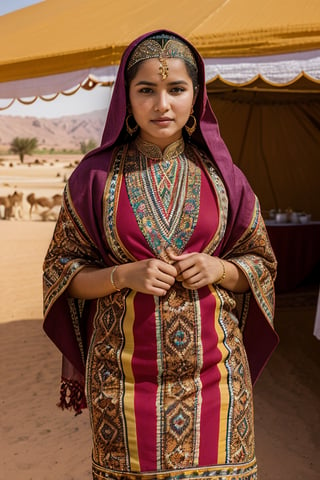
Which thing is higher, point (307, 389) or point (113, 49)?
point (113, 49)

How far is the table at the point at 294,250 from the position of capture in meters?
6.66

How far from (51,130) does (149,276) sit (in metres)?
80.0

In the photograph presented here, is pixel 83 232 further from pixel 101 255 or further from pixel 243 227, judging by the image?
pixel 243 227

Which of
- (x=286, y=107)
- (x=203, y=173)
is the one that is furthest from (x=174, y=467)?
(x=286, y=107)

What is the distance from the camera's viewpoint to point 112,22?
436cm

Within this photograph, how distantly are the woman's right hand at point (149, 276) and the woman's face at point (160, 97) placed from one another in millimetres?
372

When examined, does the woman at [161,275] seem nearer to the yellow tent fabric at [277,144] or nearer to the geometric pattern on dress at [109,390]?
the geometric pattern on dress at [109,390]

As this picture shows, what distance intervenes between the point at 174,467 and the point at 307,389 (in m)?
3.17

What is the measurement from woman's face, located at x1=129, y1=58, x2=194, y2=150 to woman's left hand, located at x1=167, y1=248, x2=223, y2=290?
35 cm

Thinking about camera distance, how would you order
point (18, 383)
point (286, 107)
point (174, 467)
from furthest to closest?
point (286, 107)
point (18, 383)
point (174, 467)

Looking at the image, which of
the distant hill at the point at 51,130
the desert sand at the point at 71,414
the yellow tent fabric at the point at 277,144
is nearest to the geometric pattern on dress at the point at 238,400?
the desert sand at the point at 71,414

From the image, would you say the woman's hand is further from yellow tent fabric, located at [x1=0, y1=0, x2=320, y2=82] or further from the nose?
yellow tent fabric, located at [x1=0, y1=0, x2=320, y2=82]

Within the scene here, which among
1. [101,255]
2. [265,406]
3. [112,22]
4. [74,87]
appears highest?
[112,22]

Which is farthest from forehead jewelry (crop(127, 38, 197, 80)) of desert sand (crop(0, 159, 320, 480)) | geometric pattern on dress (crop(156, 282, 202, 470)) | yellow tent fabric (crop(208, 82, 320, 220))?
yellow tent fabric (crop(208, 82, 320, 220))
